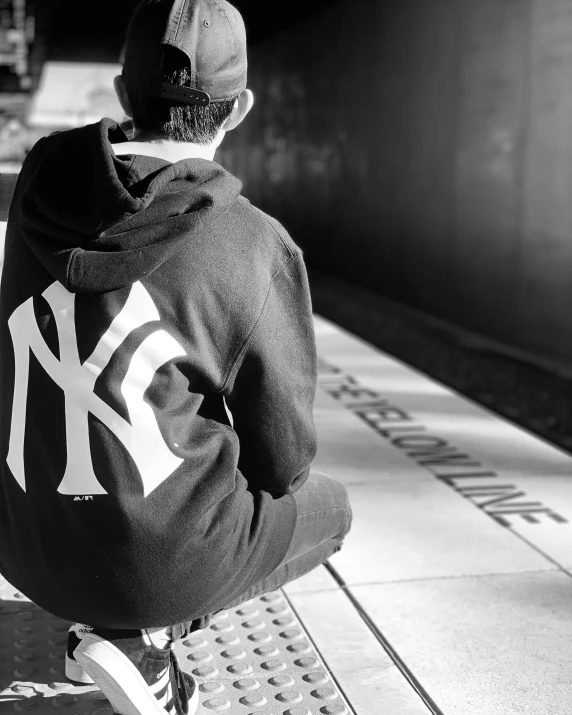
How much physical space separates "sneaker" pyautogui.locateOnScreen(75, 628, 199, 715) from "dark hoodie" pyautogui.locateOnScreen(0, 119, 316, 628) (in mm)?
59

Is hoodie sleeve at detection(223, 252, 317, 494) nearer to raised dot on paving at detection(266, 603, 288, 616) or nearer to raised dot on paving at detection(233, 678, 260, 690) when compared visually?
raised dot on paving at detection(233, 678, 260, 690)

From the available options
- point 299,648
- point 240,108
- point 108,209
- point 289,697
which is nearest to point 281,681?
point 289,697

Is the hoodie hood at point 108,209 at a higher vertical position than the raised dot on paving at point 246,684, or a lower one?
higher

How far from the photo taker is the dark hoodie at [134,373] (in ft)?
5.44

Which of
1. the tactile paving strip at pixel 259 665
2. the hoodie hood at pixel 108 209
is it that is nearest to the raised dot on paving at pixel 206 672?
the tactile paving strip at pixel 259 665

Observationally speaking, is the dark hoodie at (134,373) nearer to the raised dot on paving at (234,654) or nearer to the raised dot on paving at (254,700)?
the raised dot on paving at (254,700)

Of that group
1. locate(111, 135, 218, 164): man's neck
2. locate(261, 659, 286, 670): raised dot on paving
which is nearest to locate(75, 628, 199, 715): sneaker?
locate(261, 659, 286, 670): raised dot on paving

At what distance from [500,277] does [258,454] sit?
6.75 metres

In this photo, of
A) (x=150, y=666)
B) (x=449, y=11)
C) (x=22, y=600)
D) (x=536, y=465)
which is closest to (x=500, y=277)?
(x=449, y=11)

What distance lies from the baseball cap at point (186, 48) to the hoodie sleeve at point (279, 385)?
0.37m

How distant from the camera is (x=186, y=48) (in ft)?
5.72

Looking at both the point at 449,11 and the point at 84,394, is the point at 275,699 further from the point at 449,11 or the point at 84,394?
the point at 449,11

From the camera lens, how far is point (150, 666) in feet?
6.13

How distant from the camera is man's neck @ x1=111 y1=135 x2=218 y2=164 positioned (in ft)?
5.82
